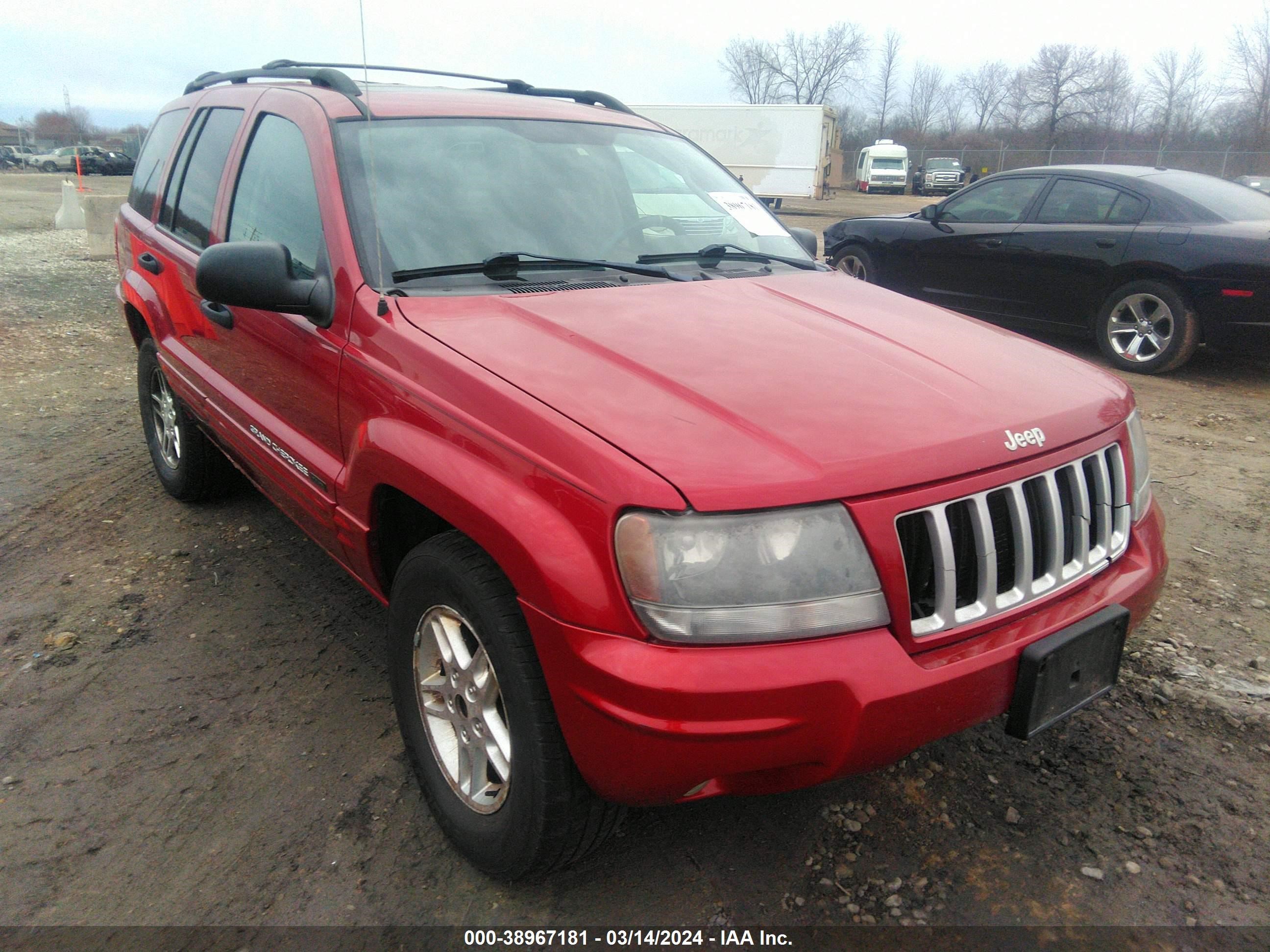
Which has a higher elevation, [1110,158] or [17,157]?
[1110,158]

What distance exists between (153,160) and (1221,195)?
23.5 ft

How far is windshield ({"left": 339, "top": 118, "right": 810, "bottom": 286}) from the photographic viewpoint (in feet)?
8.57

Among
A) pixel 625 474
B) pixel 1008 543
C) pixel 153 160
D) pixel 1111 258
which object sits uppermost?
pixel 153 160

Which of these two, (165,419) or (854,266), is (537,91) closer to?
(165,419)

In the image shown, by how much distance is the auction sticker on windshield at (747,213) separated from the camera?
3.36 metres

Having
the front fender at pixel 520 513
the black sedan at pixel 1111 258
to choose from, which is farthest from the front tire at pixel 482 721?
the black sedan at pixel 1111 258

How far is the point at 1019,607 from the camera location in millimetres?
1926

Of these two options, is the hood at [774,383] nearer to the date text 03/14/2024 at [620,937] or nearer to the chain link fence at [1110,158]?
the date text 03/14/2024 at [620,937]

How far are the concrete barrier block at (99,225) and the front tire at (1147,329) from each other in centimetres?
1328

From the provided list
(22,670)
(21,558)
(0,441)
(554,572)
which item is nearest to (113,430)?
(0,441)

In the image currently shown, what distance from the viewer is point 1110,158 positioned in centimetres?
4262

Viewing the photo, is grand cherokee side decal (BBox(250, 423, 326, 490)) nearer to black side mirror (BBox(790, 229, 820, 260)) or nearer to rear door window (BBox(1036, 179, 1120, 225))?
black side mirror (BBox(790, 229, 820, 260))

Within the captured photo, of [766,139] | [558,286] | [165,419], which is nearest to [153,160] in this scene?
[165,419]

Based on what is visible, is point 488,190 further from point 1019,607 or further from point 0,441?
point 0,441
